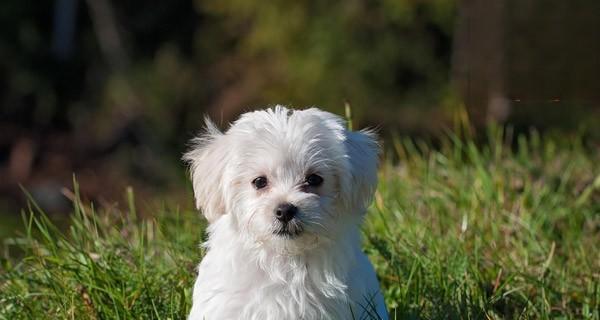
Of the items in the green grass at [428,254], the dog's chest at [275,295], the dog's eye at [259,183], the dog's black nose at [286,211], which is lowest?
the green grass at [428,254]

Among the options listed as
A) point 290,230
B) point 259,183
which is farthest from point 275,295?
point 259,183

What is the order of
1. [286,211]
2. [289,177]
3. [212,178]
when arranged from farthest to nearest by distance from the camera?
[212,178]
[289,177]
[286,211]

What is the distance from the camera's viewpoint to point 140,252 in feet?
14.8

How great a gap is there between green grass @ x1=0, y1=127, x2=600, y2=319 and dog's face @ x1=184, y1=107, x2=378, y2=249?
640 millimetres

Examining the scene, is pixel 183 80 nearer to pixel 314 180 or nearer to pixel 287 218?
pixel 314 180

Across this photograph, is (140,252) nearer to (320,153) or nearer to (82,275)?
(82,275)

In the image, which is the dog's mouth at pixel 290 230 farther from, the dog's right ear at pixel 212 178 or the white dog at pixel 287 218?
the dog's right ear at pixel 212 178

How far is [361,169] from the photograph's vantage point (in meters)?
3.84

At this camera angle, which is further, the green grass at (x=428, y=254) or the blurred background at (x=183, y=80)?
the blurred background at (x=183, y=80)

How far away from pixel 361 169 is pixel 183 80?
36.5 ft

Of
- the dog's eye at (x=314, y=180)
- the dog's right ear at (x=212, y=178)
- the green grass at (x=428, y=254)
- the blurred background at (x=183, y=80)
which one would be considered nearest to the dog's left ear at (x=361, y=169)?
the dog's eye at (x=314, y=180)

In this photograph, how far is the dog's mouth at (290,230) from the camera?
362 centimetres

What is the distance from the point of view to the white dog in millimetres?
3697

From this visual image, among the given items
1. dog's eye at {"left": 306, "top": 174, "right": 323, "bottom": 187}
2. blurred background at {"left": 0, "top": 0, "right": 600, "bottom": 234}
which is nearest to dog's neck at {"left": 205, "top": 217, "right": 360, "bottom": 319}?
dog's eye at {"left": 306, "top": 174, "right": 323, "bottom": 187}
